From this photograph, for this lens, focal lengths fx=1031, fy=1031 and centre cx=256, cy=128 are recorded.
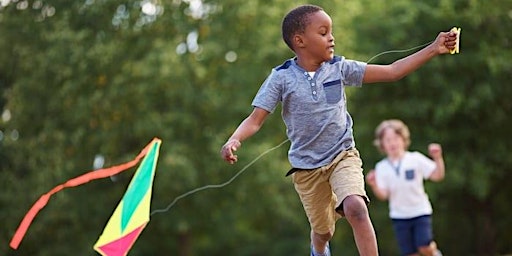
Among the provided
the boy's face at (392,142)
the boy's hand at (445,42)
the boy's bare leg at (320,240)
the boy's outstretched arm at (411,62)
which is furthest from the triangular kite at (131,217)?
the boy's face at (392,142)

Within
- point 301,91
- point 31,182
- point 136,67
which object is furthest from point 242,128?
point 31,182

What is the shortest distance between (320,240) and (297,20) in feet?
4.32

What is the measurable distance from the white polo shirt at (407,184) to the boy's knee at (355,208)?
13.0ft

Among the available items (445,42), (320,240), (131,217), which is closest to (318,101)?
(445,42)

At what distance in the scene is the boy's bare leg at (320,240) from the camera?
5.95 meters

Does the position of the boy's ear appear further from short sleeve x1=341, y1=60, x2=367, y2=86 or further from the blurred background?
the blurred background

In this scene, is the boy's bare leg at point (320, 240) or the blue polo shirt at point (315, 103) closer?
the blue polo shirt at point (315, 103)

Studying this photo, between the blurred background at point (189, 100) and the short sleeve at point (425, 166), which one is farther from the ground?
the blurred background at point (189, 100)

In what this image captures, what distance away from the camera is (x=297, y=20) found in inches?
218

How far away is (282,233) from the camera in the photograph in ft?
73.8

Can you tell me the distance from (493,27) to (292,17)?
1331 centimetres

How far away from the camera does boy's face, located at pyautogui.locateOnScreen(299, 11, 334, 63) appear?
548 cm

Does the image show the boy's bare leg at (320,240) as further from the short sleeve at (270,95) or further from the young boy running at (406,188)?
the young boy running at (406,188)

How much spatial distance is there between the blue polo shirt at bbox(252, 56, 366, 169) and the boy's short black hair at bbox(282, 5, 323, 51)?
0.17 meters
